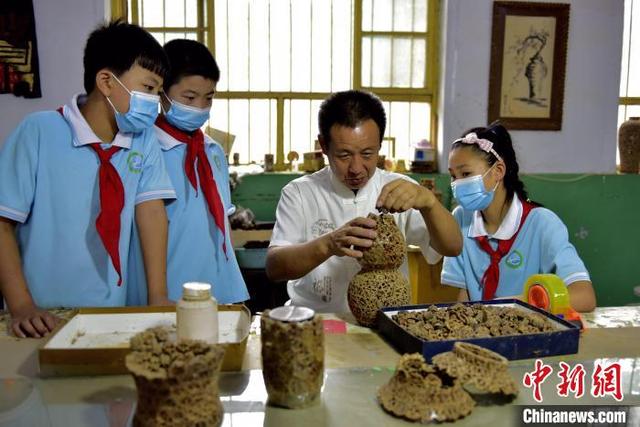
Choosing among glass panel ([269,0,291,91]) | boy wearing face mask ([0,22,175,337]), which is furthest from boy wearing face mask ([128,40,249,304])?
glass panel ([269,0,291,91])

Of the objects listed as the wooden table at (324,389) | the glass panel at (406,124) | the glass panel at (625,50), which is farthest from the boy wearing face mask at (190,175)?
the glass panel at (625,50)

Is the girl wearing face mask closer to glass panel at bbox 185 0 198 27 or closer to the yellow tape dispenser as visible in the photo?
the yellow tape dispenser

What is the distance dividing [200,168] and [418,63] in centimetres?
299

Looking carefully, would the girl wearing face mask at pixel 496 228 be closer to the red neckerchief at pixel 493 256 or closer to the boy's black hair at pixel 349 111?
the red neckerchief at pixel 493 256

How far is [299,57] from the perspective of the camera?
4.64 m

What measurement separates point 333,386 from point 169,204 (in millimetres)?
1133

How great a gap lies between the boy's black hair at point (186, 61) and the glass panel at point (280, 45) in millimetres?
2511

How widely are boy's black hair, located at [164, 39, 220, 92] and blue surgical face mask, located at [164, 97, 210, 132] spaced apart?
0.28ft

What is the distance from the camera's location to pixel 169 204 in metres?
2.13

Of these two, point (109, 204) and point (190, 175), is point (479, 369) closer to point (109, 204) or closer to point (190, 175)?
point (109, 204)

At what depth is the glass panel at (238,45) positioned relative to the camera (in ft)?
14.8

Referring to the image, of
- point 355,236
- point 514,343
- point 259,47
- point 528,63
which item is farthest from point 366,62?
point 514,343

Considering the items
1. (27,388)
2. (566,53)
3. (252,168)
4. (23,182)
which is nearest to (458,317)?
(27,388)

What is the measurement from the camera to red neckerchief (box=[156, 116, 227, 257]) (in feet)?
7.11
